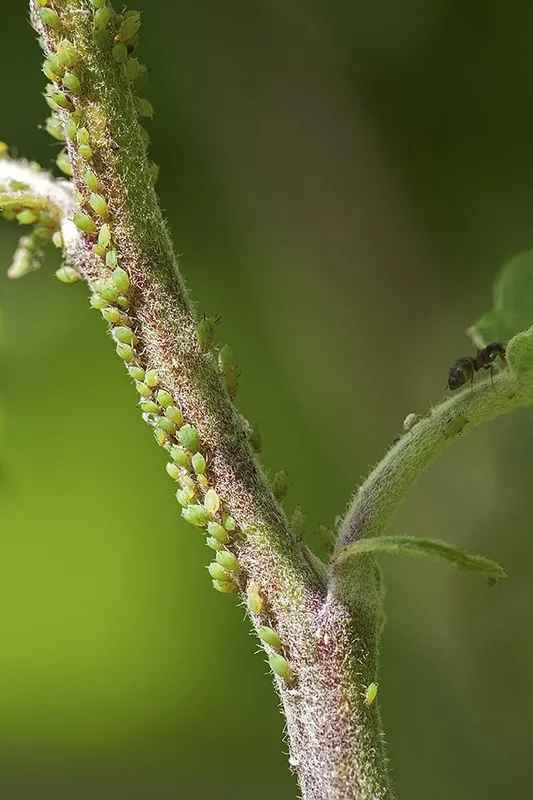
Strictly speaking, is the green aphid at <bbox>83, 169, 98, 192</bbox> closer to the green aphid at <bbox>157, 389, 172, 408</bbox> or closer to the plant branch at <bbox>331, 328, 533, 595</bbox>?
the green aphid at <bbox>157, 389, 172, 408</bbox>

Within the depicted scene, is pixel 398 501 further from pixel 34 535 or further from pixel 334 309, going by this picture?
pixel 334 309

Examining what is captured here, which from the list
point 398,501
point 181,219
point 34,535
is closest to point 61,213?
point 398,501

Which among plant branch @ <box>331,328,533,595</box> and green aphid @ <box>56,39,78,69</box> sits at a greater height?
green aphid @ <box>56,39,78,69</box>

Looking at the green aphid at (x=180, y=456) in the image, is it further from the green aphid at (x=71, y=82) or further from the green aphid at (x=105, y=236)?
the green aphid at (x=71, y=82)

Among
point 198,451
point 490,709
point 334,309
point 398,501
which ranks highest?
point 334,309

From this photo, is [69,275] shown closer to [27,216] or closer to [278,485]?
[27,216]

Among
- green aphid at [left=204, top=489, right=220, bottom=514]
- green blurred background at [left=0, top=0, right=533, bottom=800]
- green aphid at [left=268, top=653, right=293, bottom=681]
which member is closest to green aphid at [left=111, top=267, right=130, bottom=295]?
green aphid at [left=204, top=489, right=220, bottom=514]

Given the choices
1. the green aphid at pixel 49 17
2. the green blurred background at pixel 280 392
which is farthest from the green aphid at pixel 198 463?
the green blurred background at pixel 280 392
